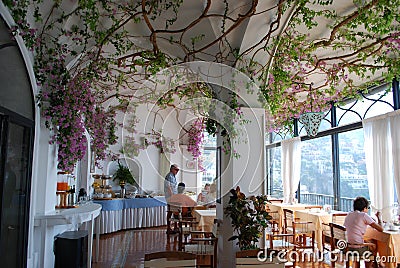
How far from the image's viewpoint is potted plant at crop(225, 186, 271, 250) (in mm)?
4109

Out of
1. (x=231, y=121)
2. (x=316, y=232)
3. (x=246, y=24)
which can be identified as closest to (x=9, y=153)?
(x=231, y=121)

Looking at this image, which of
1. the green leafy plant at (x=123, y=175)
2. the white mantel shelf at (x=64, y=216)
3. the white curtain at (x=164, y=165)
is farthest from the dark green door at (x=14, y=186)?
the white curtain at (x=164, y=165)

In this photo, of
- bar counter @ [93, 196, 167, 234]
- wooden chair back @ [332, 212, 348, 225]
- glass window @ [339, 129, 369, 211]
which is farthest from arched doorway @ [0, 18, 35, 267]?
glass window @ [339, 129, 369, 211]

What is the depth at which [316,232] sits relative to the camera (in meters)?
6.82

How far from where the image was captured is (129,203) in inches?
367

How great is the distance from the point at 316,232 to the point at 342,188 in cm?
179

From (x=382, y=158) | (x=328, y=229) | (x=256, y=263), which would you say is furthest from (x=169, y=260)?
(x=382, y=158)

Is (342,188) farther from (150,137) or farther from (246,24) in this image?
(150,137)

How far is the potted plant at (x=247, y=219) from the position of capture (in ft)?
13.5

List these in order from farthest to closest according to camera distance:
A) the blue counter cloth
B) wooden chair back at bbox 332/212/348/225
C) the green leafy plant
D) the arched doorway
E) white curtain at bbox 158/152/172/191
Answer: white curtain at bbox 158/152/172/191
the green leafy plant
the blue counter cloth
wooden chair back at bbox 332/212/348/225
the arched doorway

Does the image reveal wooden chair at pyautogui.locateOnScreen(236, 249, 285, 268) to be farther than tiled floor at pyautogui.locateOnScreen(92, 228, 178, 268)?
No

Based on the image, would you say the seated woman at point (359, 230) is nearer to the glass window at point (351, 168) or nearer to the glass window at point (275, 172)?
the glass window at point (351, 168)

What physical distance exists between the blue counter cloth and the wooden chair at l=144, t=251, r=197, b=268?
5.65 metres

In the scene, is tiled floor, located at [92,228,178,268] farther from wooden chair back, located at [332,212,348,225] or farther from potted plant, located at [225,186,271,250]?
wooden chair back, located at [332,212,348,225]
